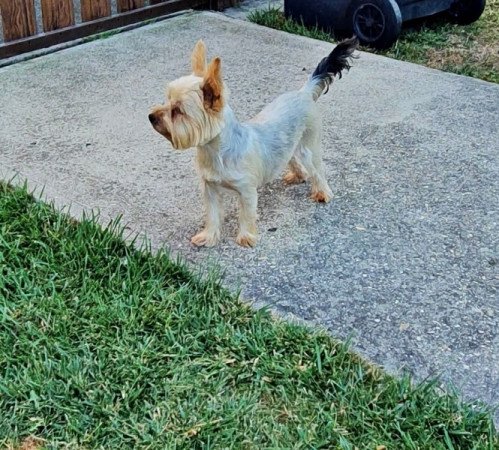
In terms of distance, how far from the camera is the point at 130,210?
140 inches

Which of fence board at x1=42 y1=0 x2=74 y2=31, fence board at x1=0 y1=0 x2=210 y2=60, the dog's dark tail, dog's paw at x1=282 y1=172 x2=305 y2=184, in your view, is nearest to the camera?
the dog's dark tail

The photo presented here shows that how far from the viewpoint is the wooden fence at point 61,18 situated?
526cm

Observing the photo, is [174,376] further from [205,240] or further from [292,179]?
[292,179]

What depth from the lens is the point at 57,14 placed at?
5.50 meters

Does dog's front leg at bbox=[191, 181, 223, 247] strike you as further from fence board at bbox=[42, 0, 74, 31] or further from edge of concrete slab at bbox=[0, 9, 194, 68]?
fence board at bbox=[42, 0, 74, 31]

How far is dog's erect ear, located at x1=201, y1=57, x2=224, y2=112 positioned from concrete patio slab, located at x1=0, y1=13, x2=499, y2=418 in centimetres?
68

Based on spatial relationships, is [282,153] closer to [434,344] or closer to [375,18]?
[434,344]

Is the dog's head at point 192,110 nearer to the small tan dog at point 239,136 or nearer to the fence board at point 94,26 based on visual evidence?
the small tan dog at point 239,136

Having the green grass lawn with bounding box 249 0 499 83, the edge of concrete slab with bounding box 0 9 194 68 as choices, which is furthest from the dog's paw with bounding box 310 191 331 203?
the edge of concrete slab with bounding box 0 9 194 68

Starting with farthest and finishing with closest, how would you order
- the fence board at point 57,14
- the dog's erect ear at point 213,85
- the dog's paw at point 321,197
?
the fence board at point 57,14 < the dog's paw at point 321,197 < the dog's erect ear at point 213,85

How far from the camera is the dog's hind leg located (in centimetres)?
354

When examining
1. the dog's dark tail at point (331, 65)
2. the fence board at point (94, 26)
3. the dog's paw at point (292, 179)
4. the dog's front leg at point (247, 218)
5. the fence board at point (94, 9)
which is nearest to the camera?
the dog's front leg at point (247, 218)

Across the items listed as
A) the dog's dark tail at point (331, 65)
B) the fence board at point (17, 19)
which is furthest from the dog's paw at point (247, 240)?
the fence board at point (17, 19)

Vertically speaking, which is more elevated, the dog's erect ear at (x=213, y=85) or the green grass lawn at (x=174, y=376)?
the dog's erect ear at (x=213, y=85)
